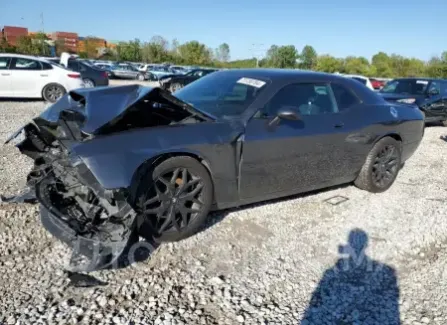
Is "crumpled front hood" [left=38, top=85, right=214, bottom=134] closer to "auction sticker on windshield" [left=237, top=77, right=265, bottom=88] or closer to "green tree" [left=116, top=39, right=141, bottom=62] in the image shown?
"auction sticker on windshield" [left=237, top=77, right=265, bottom=88]

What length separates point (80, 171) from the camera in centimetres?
263

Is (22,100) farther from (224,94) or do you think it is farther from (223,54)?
(223,54)

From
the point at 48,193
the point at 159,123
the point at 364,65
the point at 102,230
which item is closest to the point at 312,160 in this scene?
the point at 159,123

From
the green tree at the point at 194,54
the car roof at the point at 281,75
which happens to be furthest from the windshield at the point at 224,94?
the green tree at the point at 194,54

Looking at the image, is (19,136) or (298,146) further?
(298,146)

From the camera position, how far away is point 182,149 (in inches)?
120

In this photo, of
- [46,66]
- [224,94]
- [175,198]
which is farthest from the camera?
[46,66]

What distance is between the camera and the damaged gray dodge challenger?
8.87ft

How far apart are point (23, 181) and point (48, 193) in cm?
164

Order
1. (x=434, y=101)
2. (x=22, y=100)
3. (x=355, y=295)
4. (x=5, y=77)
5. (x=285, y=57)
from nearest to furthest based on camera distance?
(x=355, y=295), (x=434, y=101), (x=5, y=77), (x=22, y=100), (x=285, y=57)

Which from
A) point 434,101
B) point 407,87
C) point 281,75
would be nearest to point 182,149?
point 281,75

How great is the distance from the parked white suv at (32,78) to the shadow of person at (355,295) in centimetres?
1047

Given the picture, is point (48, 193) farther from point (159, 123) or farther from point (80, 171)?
point (159, 123)

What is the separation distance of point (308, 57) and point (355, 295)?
61.0 meters
